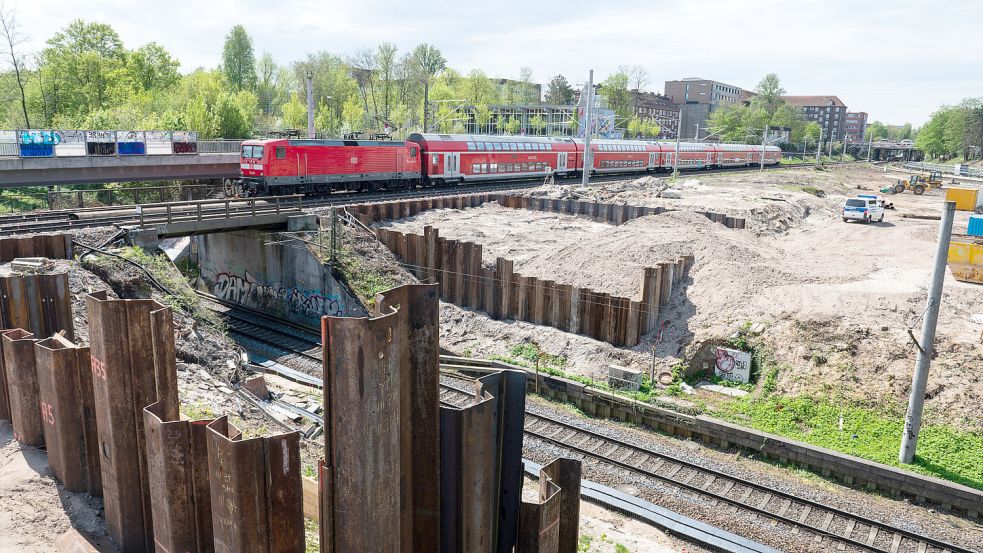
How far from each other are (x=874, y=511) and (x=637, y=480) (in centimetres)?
485

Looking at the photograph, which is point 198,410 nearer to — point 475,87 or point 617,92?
point 475,87

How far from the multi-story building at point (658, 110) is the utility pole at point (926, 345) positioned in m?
133

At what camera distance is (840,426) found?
16.5 meters

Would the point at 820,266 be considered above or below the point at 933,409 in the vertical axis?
above

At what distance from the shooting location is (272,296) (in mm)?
27250

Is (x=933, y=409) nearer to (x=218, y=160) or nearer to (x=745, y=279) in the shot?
(x=745, y=279)

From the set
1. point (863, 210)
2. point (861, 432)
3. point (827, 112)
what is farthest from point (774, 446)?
point (827, 112)

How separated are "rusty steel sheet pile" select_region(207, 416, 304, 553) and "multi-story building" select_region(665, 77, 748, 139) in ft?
553

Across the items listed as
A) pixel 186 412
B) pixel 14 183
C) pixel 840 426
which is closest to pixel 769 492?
pixel 840 426

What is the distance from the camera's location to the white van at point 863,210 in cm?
4034

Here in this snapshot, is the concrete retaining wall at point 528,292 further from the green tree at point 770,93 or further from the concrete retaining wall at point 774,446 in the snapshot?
the green tree at point 770,93

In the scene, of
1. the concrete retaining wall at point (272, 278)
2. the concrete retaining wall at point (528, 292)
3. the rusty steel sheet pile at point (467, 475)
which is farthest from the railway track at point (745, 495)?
the concrete retaining wall at point (272, 278)

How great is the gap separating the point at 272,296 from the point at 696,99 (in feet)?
546

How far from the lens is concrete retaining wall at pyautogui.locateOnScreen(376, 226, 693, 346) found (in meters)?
21.4
